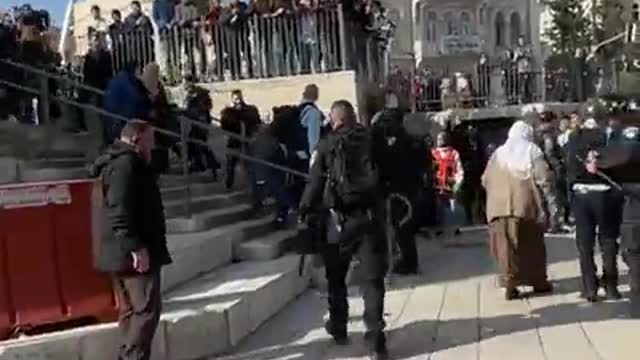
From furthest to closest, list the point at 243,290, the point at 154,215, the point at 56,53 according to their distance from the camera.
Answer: the point at 56,53, the point at 243,290, the point at 154,215

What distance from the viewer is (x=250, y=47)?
64.4 ft

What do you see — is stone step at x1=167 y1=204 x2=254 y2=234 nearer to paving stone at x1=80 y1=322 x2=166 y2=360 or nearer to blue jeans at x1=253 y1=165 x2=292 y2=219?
blue jeans at x1=253 y1=165 x2=292 y2=219

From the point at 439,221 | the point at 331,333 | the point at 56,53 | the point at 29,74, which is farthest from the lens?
the point at 439,221

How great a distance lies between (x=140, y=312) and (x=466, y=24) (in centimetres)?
5850

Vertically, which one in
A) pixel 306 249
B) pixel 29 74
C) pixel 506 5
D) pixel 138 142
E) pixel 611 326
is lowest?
pixel 611 326

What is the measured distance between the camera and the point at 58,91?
15125mm

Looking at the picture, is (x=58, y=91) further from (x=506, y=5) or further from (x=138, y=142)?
(x=506, y=5)

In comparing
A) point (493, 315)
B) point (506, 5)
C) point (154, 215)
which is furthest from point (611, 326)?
point (506, 5)

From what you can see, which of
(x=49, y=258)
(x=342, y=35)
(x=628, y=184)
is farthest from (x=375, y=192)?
(x=342, y=35)

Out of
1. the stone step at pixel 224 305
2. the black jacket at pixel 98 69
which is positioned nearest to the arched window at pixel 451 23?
the black jacket at pixel 98 69

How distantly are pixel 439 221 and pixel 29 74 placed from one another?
7.19 m

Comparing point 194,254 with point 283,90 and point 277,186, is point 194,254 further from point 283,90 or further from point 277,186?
point 283,90

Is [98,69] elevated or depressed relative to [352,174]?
elevated

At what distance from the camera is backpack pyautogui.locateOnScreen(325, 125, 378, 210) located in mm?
8516
